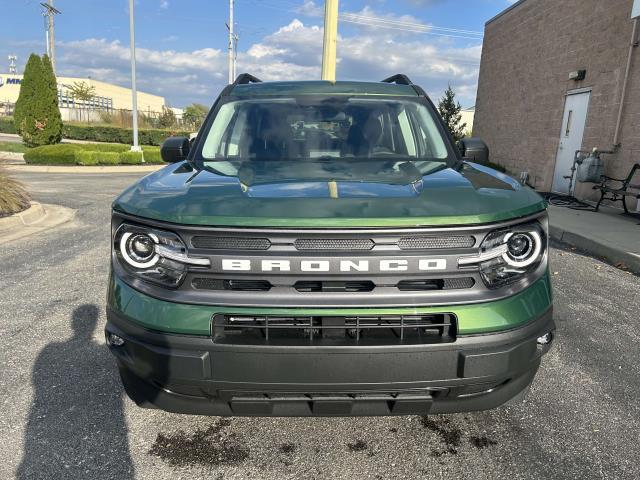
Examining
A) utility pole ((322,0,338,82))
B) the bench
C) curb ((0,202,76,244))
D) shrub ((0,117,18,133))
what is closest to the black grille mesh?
curb ((0,202,76,244))

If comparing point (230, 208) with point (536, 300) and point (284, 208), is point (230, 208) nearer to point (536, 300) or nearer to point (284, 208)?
point (284, 208)

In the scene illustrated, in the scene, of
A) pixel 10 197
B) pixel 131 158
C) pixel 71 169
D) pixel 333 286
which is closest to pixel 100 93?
pixel 131 158

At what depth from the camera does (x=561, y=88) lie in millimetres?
12227

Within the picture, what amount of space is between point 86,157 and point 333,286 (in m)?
18.9

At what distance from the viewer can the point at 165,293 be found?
1.91 metres

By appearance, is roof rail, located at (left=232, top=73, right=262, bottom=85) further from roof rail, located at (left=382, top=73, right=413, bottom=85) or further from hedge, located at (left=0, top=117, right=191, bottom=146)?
hedge, located at (left=0, top=117, right=191, bottom=146)

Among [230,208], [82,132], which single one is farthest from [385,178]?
[82,132]

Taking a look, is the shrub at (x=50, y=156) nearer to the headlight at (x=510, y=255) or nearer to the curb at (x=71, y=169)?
the curb at (x=71, y=169)

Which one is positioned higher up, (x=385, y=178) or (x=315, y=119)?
(x=315, y=119)

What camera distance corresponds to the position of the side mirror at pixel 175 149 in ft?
11.2

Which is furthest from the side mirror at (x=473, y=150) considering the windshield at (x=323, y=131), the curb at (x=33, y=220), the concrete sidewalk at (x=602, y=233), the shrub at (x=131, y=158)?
the shrub at (x=131, y=158)

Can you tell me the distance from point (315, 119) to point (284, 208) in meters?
1.56

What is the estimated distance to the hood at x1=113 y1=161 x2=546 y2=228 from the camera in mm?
1859

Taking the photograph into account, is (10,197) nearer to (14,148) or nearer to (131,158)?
(131,158)
